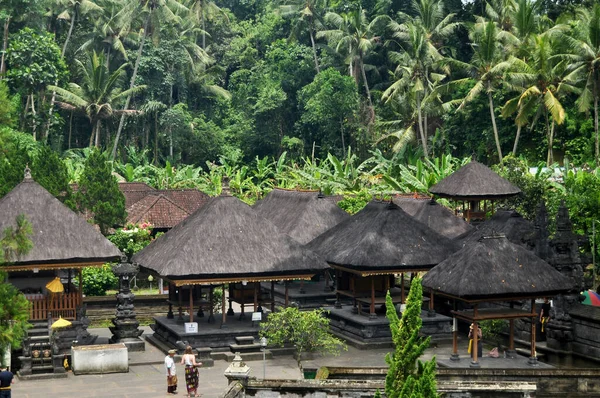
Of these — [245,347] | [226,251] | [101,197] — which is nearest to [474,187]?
[226,251]

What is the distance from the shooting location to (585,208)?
44.8 metres

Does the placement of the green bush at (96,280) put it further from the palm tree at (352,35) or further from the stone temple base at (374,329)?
the palm tree at (352,35)

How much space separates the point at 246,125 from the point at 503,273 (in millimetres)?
54113

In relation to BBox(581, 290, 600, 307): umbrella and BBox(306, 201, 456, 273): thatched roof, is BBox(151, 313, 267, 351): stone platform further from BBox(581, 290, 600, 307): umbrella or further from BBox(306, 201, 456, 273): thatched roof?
BBox(581, 290, 600, 307): umbrella

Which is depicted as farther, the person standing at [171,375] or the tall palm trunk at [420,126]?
the tall palm trunk at [420,126]

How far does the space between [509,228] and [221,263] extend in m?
10.2

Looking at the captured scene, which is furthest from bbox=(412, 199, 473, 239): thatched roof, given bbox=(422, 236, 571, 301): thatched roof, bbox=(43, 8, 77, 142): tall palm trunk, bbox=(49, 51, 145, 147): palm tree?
bbox=(43, 8, 77, 142): tall palm trunk

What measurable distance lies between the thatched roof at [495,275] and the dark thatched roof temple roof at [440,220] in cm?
1251

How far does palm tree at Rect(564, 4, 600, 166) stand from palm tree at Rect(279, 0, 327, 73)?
3089 centimetres

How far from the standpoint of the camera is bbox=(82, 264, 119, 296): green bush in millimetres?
43594

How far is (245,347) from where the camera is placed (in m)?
34.2

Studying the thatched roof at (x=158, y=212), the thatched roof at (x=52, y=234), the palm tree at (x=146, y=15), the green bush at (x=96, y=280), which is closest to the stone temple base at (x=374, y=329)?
the thatched roof at (x=52, y=234)

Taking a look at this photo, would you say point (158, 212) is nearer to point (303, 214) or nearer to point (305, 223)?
point (303, 214)

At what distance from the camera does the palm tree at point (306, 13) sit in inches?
3349
